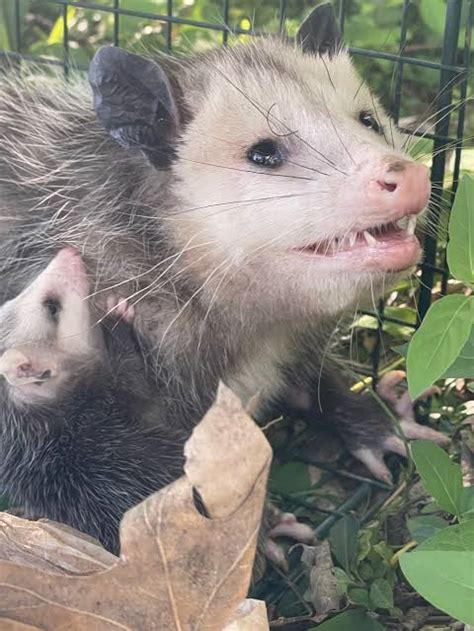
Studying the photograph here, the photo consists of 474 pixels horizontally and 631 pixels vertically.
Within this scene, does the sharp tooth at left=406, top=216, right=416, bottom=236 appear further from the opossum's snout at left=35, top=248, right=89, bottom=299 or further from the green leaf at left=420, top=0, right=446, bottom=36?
the green leaf at left=420, top=0, right=446, bottom=36

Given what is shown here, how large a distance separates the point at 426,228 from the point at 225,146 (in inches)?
19.2

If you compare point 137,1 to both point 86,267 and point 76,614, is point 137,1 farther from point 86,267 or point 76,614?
point 76,614

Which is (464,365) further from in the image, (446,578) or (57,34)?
(57,34)

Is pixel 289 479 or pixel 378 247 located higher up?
pixel 378 247

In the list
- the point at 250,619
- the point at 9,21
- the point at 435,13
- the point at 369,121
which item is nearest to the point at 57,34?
the point at 9,21

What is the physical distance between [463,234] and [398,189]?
0.56ft

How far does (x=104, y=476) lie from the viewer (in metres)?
2.05

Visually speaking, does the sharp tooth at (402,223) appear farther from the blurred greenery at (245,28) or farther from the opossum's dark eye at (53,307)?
the blurred greenery at (245,28)

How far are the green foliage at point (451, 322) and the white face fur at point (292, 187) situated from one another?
159mm

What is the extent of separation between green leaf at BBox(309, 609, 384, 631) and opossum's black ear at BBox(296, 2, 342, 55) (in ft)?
3.64

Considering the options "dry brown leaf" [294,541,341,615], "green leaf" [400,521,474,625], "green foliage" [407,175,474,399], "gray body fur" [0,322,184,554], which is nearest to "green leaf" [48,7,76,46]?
"gray body fur" [0,322,184,554]

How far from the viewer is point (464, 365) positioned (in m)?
1.66

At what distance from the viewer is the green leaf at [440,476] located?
65.8 inches

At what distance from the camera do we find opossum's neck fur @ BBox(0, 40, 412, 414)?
6.18 feet
